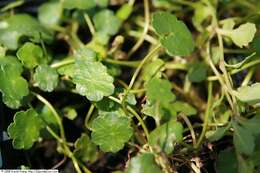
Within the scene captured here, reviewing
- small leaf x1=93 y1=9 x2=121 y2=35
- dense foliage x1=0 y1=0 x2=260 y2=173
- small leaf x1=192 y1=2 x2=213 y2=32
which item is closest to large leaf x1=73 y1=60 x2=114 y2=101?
dense foliage x1=0 y1=0 x2=260 y2=173

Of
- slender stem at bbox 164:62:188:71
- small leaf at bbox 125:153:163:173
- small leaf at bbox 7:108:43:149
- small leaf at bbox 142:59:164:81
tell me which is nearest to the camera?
small leaf at bbox 125:153:163:173

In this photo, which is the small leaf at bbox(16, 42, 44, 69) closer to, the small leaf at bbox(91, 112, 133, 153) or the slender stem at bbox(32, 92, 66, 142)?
the slender stem at bbox(32, 92, 66, 142)

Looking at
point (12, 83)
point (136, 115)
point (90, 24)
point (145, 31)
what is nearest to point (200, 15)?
point (145, 31)

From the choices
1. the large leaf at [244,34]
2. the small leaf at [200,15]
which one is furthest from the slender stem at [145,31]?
the large leaf at [244,34]

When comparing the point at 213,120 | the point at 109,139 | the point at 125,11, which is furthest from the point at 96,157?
the point at 125,11

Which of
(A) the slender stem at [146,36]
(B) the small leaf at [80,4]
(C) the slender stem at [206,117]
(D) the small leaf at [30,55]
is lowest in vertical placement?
(C) the slender stem at [206,117]

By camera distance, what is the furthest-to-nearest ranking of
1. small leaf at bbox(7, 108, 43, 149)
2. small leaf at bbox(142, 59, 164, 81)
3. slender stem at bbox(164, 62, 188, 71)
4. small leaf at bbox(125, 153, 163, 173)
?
1. slender stem at bbox(164, 62, 188, 71)
2. small leaf at bbox(142, 59, 164, 81)
3. small leaf at bbox(7, 108, 43, 149)
4. small leaf at bbox(125, 153, 163, 173)

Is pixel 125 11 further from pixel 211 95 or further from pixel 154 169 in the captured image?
pixel 154 169

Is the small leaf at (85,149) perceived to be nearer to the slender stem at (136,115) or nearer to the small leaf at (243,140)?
the slender stem at (136,115)

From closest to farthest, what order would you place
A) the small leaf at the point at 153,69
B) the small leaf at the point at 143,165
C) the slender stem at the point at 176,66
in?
the small leaf at the point at 143,165
the small leaf at the point at 153,69
the slender stem at the point at 176,66
